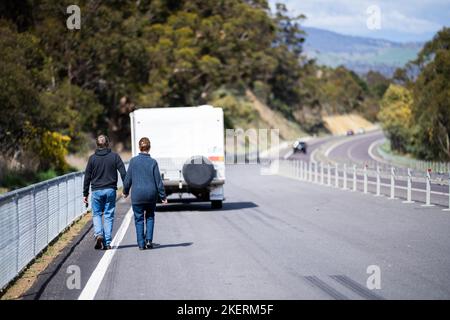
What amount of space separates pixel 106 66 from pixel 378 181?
3579cm

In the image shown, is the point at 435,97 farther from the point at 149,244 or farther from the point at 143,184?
the point at 143,184

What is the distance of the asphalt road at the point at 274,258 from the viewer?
9.34m

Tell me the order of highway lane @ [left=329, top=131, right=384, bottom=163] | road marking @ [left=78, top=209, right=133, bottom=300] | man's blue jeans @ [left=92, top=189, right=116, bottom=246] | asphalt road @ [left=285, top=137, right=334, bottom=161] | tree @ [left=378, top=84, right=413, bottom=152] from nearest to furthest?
road marking @ [left=78, top=209, right=133, bottom=300], man's blue jeans @ [left=92, top=189, right=116, bottom=246], tree @ [left=378, top=84, right=413, bottom=152], asphalt road @ [left=285, top=137, right=334, bottom=161], highway lane @ [left=329, top=131, right=384, bottom=163]

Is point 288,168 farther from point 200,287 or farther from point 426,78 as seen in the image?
point 200,287

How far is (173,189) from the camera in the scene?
2273 centimetres

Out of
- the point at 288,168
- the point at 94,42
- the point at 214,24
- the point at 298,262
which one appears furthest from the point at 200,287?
the point at 214,24

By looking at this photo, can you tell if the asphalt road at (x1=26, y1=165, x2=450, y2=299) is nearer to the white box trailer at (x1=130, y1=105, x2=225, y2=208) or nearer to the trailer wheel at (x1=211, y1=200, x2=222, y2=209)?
the white box trailer at (x1=130, y1=105, x2=225, y2=208)

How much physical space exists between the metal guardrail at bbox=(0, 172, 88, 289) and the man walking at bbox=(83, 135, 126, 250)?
3.21 ft

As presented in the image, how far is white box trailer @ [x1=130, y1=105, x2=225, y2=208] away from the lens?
74.5ft

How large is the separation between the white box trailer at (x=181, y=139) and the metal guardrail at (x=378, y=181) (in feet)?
20.5

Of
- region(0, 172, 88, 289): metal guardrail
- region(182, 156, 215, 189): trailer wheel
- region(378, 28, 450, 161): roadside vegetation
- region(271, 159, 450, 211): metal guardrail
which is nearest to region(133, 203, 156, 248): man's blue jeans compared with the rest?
region(0, 172, 88, 289): metal guardrail

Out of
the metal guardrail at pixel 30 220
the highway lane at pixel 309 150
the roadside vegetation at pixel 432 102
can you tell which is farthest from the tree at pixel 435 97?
the metal guardrail at pixel 30 220

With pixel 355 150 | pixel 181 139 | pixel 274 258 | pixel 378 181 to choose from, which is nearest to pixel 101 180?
pixel 274 258

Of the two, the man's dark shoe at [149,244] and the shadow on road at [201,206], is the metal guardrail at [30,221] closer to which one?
the man's dark shoe at [149,244]
